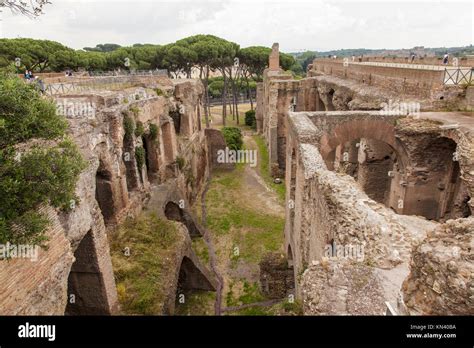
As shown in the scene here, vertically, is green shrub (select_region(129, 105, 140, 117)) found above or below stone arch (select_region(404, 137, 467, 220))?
above

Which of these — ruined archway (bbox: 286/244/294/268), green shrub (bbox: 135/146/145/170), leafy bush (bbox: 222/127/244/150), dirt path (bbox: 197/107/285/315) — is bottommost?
dirt path (bbox: 197/107/285/315)

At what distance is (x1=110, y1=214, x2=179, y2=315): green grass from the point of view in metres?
8.19

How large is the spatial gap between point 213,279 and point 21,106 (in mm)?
8530

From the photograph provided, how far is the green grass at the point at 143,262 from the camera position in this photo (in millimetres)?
8188

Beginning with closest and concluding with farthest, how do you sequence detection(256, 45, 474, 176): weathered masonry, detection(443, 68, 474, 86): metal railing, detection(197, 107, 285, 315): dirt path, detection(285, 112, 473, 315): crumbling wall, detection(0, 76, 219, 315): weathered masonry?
detection(285, 112, 473, 315): crumbling wall < detection(0, 76, 219, 315): weathered masonry < detection(443, 68, 474, 86): metal railing < detection(256, 45, 474, 176): weathered masonry < detection(197, 107, 285, 315): dirt path

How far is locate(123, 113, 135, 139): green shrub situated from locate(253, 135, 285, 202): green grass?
9.24 meters

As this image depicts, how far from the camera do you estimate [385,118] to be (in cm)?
1041

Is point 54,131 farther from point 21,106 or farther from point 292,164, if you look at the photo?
point 292,164

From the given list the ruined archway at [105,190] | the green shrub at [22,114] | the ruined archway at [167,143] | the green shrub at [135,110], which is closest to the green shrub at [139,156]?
the green shrub at [135,110]

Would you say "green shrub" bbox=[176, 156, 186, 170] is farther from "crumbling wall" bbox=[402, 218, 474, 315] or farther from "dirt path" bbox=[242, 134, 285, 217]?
"crumbling wall" bbox=[402, 218, 474, 315]

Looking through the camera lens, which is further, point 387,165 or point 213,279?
point 387,165

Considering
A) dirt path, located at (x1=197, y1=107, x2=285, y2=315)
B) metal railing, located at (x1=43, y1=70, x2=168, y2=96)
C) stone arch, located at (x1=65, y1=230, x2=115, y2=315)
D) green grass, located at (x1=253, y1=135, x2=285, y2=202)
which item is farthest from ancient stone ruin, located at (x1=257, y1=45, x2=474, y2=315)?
metal railing, located at (x1=43, y1=70, x2=168, y2=96)
